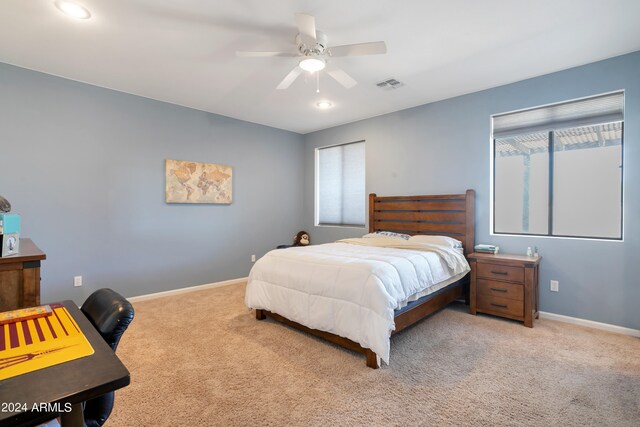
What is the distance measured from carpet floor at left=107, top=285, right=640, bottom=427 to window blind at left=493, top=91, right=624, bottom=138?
2.11m

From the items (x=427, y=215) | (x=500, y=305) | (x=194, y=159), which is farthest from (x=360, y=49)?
(x=194, y=159)

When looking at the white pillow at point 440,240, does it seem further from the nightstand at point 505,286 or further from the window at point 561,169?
the window at point 561,169

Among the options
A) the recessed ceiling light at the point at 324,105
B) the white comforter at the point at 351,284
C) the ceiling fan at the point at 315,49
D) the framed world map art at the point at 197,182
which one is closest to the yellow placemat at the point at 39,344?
the white comforter at the point at 351,284

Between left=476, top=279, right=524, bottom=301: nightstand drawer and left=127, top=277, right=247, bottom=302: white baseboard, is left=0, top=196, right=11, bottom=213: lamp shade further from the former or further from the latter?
left=476, top=279, right=524, bottom=301: nightstand drawer

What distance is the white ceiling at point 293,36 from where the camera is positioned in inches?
87.7

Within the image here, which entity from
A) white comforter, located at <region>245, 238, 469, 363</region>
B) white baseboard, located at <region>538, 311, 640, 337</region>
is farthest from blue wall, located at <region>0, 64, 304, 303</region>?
white baseboard, located at <region>538, 311, 640, 337</region>

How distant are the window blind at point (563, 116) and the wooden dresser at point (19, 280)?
4423mm

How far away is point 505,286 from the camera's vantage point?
321 centimetres

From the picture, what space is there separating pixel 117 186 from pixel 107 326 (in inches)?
123

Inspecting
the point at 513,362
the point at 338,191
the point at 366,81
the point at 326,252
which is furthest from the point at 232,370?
the point at 338,191

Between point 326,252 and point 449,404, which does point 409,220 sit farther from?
point 449,404

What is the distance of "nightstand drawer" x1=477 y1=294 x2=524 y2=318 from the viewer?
313 cm

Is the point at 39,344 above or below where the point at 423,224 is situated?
below

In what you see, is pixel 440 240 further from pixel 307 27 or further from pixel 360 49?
pixel 307 27
